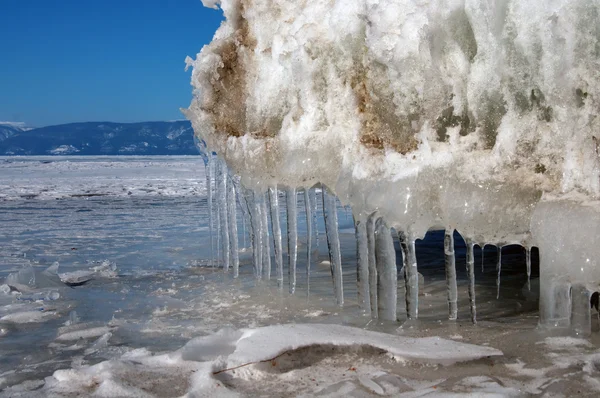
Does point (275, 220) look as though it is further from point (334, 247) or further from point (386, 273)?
point (386, 273)

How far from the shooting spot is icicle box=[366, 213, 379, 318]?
2598 millimetres

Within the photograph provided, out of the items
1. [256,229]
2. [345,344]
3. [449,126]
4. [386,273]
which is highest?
[449,126]

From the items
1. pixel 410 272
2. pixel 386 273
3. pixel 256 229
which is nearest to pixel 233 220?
pixel 256 229

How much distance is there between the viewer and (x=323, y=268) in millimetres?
4301

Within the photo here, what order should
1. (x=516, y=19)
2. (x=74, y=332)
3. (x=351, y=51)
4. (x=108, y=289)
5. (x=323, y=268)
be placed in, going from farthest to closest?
(x=323, y=268) → (x=108, y=289) → (x=351, y=51) → (x=74, y=332) → (x=516, y=19)

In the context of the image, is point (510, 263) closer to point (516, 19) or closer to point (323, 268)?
point (323, 268)

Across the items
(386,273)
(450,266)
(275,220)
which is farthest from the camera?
(275,220)

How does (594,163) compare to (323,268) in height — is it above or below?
above

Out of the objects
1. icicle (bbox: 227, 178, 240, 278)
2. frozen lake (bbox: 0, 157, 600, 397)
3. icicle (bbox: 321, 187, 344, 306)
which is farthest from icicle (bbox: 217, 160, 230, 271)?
icicle (bbox: 321, 187, 344, 306)

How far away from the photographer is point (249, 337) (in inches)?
88.4


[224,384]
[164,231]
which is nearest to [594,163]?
[224,384]

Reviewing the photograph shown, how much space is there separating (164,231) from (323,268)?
288 centimetres

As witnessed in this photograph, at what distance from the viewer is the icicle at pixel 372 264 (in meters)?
2.60

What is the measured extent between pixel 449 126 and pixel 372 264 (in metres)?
0.71
